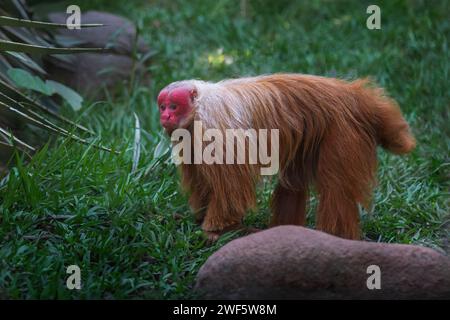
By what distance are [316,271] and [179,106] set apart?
136 cm

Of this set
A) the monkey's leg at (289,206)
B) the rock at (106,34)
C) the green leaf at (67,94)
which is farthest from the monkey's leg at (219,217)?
the rock at (106,34)

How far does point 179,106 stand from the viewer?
454 centimetres

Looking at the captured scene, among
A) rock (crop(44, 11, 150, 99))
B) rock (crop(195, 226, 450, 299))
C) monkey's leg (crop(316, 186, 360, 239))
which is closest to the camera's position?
rock (crop(195, 226, 450, 299))

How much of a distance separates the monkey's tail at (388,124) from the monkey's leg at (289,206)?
66cm

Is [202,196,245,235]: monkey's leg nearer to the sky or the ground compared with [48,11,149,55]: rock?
nearer to the ground

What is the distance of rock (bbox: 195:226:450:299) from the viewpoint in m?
3.92

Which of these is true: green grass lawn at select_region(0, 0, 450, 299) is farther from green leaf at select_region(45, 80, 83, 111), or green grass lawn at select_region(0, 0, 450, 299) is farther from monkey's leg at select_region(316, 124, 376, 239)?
monkey's leg at select_region(316, 124, 376, 239)

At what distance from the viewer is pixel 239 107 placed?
4617mm

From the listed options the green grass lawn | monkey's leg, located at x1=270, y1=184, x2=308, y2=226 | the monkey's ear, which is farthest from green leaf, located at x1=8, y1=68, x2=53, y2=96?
monkey's leg, located at x1=270, y1=184, x2=308, y2=226

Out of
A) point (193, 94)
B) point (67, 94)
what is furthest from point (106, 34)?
point (193, 94)

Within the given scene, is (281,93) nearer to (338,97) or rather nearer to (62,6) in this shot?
(338,97)

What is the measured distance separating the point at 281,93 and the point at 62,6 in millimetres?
4498

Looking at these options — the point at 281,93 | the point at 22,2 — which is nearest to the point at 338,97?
the point at 281,93

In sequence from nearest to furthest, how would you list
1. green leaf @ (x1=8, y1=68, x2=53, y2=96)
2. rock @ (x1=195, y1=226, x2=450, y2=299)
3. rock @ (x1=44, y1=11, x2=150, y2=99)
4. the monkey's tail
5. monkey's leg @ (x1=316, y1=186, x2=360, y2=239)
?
rock @ (x1=195, y1=226, x2=450, y2=299) → monkey's leg @ (x1=316, y1=186, x2=360, y2=239) → the monkey's tail → green leaf @ (x1=8, y1=68, x2=53, y2=96) → rock @ (x1=44, y1=11, x2=150, y2=99)
